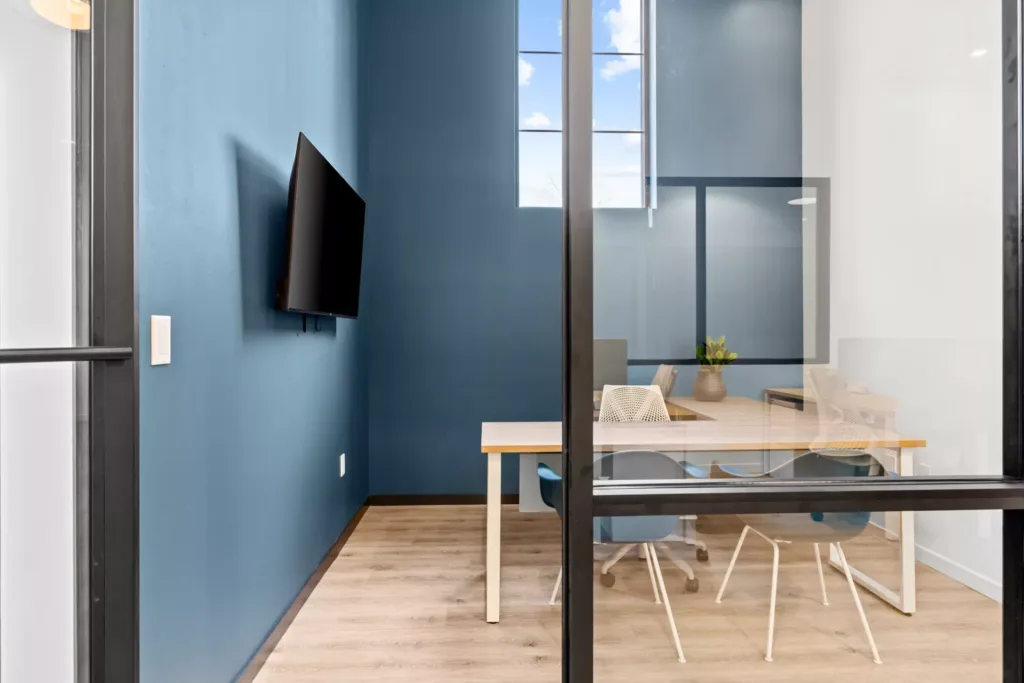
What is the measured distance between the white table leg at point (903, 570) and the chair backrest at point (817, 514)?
5 centimetres

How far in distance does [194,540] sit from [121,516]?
0.40 metres

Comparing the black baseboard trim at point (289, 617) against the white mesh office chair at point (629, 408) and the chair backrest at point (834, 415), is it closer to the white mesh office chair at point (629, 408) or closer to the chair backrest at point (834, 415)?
the white mesh office chair at point (629, 408)

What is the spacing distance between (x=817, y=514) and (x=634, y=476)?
1.38 ft

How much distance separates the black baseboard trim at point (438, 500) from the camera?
391 cm

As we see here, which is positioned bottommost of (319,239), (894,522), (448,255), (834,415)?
(894,522)

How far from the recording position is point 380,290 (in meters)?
3.96

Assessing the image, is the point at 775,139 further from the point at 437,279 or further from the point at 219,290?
the point at 437,279

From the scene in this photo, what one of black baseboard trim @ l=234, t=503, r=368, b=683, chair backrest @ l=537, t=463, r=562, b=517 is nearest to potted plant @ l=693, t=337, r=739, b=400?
chair backrest @ l=537, t=463, r=562, b=517

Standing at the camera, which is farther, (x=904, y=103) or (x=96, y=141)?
(x=904, y=103)

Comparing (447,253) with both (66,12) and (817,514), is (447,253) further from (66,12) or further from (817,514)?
(817,514)

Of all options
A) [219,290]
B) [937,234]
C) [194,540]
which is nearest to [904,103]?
[937,234]

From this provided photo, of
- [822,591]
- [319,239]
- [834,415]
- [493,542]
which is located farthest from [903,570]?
[319,239]

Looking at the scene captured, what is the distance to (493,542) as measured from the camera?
2299 mm

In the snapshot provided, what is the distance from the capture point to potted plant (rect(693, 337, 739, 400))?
1209 mm
